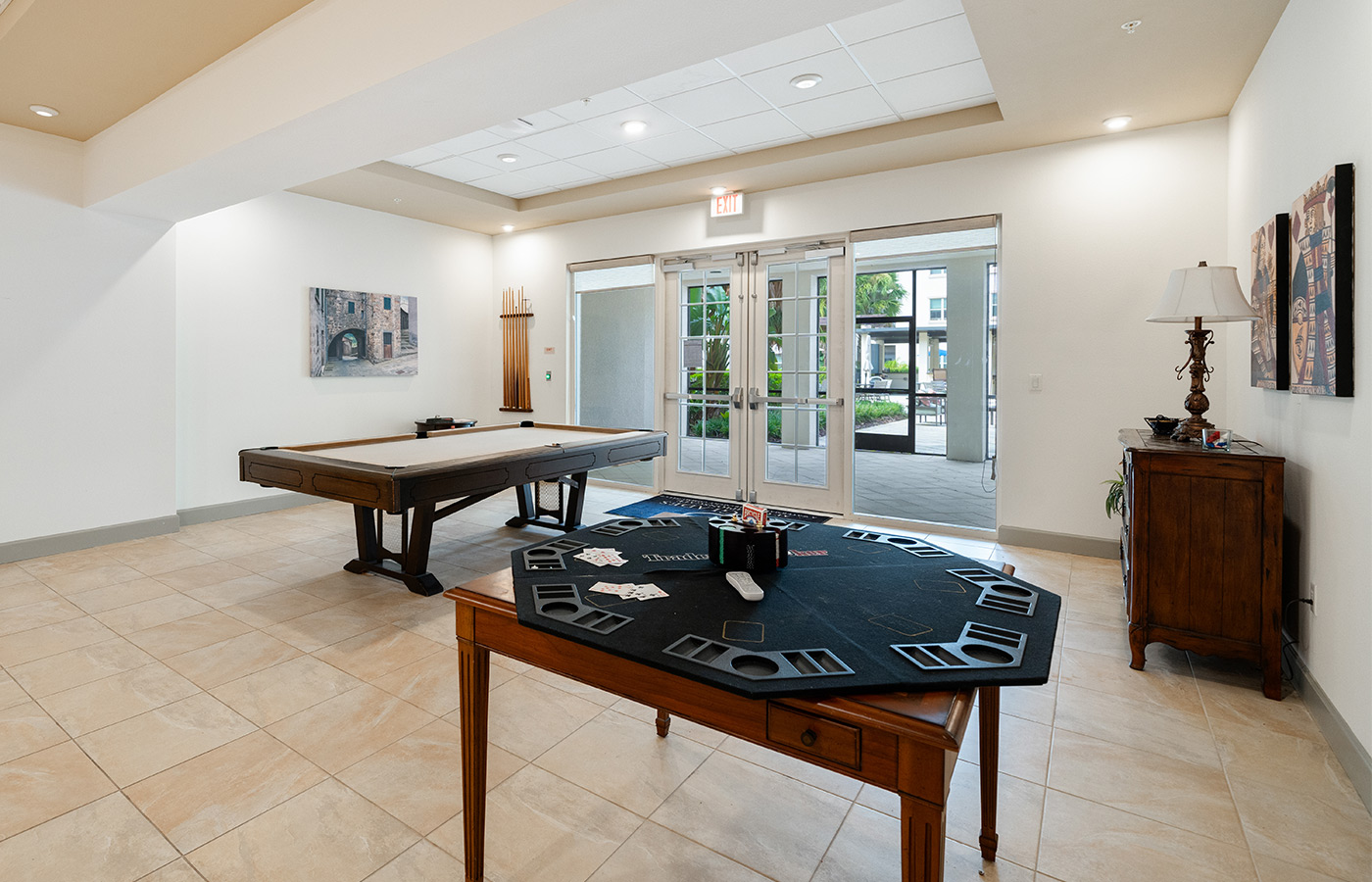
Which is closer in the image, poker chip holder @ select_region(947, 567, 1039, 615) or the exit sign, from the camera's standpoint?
poker chip holder @ select_region(947, 567, 1039, 615)

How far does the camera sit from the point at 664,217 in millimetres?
6223

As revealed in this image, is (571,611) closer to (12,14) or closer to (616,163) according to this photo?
(12,14)

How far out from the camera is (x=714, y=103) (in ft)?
13.8

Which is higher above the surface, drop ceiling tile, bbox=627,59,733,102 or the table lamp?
drop ceiling tile, bbox=627,59,733,102

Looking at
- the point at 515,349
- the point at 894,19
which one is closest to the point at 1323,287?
the point at 894,19

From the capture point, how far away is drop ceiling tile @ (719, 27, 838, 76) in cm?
341

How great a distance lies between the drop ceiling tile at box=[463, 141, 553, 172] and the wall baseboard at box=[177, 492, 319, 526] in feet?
10.4

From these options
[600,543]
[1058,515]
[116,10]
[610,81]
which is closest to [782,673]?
[600,543]

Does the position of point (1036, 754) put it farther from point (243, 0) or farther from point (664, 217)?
point (664, 217)

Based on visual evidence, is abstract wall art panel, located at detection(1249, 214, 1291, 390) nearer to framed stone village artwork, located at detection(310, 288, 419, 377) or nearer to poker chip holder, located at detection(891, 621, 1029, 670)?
poker chip holder, located at detection(891, 621, 1029, 670)

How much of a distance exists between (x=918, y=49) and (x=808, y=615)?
135 inches

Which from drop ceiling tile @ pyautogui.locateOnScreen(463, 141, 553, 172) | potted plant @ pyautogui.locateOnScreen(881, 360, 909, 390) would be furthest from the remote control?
potted plant @ pyautogui.locateOnScreen(881, 360, 909, 390)

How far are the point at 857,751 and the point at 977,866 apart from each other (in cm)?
99

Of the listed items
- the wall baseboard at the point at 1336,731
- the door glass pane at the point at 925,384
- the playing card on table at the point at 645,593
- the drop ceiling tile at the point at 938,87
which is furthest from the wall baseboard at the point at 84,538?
the wall baseboard at the point at 1336,731
